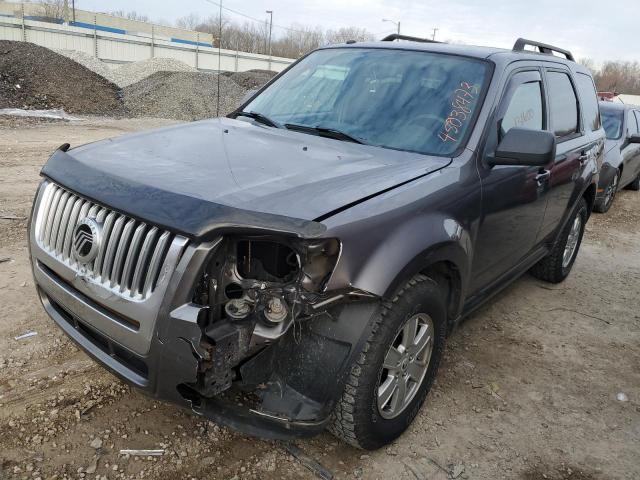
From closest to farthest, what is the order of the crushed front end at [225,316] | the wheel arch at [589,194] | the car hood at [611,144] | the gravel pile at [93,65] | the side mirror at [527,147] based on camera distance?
the crushed front end at [225,316] → the side mirror at [527,147] → the wheel arch at [589,194] → the car hood at [611,144] → the gravel pile at [93,65]

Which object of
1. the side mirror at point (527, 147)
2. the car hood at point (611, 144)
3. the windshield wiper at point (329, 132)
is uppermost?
the side mirror at point (527, 147)

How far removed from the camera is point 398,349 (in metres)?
2.52

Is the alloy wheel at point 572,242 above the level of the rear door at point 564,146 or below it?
below

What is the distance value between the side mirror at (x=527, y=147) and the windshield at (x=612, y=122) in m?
7.38

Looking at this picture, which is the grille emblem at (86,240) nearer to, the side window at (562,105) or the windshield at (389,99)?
the windshield at (389,99)

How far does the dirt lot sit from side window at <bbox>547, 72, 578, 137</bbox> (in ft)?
4.99

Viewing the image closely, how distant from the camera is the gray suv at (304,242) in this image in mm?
2006

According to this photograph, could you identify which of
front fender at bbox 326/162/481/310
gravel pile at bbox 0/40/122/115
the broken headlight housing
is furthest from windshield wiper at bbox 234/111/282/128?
gravel pile at bbox 0/40/122/115

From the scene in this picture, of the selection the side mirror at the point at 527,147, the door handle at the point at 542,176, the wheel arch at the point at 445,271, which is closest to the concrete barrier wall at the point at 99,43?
the door handle at the point at 542,176

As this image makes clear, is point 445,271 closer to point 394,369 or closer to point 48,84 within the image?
point 394,369

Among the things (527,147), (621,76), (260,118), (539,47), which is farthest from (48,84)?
(621,76)

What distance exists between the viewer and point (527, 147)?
2.83 m

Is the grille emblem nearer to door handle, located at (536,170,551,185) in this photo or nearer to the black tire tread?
the black tire tread

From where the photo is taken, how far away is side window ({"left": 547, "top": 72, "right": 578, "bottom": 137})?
396 cm
